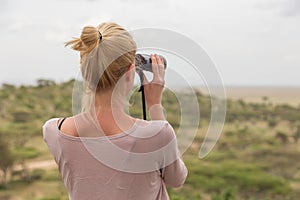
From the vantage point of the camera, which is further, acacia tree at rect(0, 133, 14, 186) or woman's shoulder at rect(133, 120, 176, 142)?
acacia tree at rect(0, 133, 14, 186)

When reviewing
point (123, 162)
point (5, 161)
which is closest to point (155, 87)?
point (123, 162)

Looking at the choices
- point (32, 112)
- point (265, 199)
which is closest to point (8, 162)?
point (32, 112)

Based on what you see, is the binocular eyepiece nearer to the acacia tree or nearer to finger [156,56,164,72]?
finger [156,56,164,72]

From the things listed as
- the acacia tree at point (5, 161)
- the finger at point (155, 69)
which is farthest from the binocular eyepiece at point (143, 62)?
the acacia tree at point (5, 161)

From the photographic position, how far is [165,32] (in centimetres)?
73

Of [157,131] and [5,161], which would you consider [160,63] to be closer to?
[157,131]

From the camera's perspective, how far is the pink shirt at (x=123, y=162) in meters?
0.70

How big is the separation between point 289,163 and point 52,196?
789 cm

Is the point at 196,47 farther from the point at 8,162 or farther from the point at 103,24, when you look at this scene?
the point at 8,162

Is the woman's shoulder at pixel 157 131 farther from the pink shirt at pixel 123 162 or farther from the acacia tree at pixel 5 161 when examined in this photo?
the acacia tree at pixel 5 161

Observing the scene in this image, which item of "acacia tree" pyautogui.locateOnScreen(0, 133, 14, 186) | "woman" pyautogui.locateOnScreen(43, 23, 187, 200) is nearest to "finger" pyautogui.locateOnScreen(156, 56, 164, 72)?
"woman" pyautogui.locateOnScreen(43, 23, 187, 200)

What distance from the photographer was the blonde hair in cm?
68

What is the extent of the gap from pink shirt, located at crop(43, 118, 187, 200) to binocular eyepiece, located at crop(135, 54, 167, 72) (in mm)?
92

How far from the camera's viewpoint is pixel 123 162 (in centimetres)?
71
